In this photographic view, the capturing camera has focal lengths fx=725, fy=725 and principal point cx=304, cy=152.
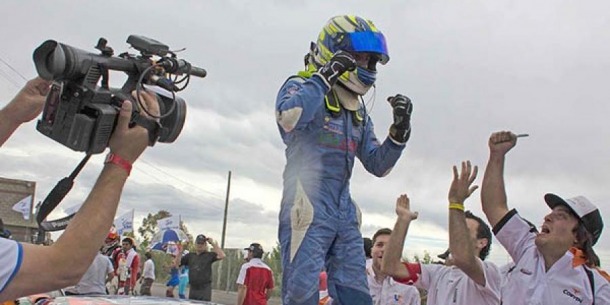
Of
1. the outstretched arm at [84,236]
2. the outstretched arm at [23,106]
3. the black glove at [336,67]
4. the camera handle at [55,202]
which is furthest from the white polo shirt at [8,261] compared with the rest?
the black glove at [336,67]

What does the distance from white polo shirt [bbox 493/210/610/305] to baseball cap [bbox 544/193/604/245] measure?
0.67 ft

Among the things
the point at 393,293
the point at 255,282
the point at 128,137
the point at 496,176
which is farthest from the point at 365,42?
the point at 255,282

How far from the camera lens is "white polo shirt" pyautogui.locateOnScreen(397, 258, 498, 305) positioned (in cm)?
436

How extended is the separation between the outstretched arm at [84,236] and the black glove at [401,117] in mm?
2195

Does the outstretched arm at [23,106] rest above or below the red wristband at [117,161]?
above

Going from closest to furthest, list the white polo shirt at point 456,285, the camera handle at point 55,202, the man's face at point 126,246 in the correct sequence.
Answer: the camera handle at point 55,202 → the white polo shirt at point 456,285 → the man's face at point 126,246

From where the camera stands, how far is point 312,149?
3.91m

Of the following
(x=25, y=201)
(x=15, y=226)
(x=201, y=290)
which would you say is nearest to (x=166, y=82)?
(x=201, y=290)

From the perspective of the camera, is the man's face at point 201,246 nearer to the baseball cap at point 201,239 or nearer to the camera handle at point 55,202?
the baseball cap at point 201,239

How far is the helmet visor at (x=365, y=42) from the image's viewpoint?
398cm

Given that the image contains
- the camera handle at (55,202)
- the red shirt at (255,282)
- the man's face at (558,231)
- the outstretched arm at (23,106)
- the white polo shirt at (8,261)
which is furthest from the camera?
the red shirt at (255,282)

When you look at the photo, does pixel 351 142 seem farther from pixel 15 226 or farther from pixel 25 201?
pixel 15 226

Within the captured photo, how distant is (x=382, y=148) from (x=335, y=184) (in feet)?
1.41

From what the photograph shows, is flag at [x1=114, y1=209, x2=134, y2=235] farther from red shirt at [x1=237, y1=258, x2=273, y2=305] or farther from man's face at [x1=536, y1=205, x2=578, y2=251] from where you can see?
man's face at [x1=536, y1=205, x2=578, y2=251]
